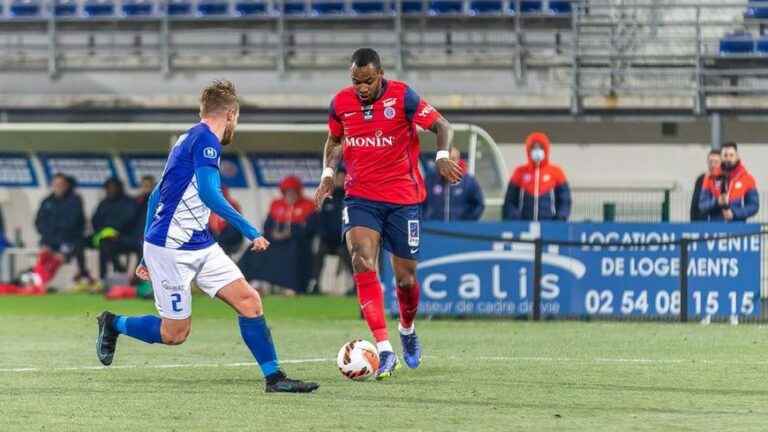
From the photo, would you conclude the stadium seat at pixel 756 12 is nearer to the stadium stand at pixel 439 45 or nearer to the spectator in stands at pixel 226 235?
the stadium stand at pixel 439 45

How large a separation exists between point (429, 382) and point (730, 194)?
29.6ft

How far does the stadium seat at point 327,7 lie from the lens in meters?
27.7

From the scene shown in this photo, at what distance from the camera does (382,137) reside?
12000 millimetres

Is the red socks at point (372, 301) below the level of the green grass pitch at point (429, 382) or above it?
above

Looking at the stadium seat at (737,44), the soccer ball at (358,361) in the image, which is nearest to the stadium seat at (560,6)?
the stadium seat at (737,44)

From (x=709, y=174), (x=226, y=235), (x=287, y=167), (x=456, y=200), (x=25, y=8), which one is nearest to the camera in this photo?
(x=709, y=174)

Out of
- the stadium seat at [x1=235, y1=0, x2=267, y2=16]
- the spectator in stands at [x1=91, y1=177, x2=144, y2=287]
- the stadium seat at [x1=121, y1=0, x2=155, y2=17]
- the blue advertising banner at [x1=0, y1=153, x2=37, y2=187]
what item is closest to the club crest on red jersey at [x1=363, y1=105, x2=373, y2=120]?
the spectator in stands at [x1=91, y1=177, x2=144, y2=287]

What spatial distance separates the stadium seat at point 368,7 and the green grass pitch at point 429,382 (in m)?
10.8

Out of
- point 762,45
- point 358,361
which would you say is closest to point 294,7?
point 762,45

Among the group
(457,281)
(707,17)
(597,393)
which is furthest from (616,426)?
(707,17)

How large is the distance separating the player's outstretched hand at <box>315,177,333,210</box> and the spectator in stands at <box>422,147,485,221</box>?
824 centimetres

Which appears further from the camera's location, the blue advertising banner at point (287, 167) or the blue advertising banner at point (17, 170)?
the blue advertising banner at point (17, 170)

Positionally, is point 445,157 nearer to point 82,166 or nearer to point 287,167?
point 287,167

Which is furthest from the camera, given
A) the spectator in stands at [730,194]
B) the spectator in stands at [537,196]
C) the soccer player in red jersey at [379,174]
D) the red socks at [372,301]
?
the spectator in stands at [537,196]
